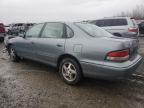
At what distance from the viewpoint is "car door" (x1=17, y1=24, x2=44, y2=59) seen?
5537 mm

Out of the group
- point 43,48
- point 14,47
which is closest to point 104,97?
point 43,48

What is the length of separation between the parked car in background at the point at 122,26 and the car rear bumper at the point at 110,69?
19.3 feet

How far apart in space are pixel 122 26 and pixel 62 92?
22.2 feet

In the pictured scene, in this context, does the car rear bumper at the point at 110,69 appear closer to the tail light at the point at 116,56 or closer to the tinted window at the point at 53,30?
the tail light at the point at 116,56

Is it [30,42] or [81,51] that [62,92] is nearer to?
[81,51]

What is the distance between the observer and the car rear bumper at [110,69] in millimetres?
3738

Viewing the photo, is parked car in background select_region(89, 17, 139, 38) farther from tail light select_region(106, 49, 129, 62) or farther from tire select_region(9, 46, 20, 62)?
tail light select_region(106, 49, 129, 62)

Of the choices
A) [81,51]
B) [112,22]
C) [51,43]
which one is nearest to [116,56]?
[81,51]

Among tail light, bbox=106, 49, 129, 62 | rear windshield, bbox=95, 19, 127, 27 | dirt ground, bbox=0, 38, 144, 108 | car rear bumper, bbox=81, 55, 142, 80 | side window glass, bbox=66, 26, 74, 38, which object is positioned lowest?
dirt ground, bbox=0, 38, 144, 108

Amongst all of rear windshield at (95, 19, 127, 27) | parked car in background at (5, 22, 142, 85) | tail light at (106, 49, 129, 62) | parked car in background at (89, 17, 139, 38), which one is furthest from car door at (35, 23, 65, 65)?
rear windshield at (95, 19, 127, 27)

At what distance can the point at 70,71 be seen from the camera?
4559 millimetres

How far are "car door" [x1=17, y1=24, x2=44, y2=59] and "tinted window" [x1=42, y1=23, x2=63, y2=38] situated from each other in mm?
275

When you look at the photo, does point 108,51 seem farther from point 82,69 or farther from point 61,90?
point 61,90

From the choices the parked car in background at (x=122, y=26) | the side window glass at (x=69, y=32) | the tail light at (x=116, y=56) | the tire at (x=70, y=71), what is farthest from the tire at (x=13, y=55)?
the parked car in background at (x=122, y=26)
